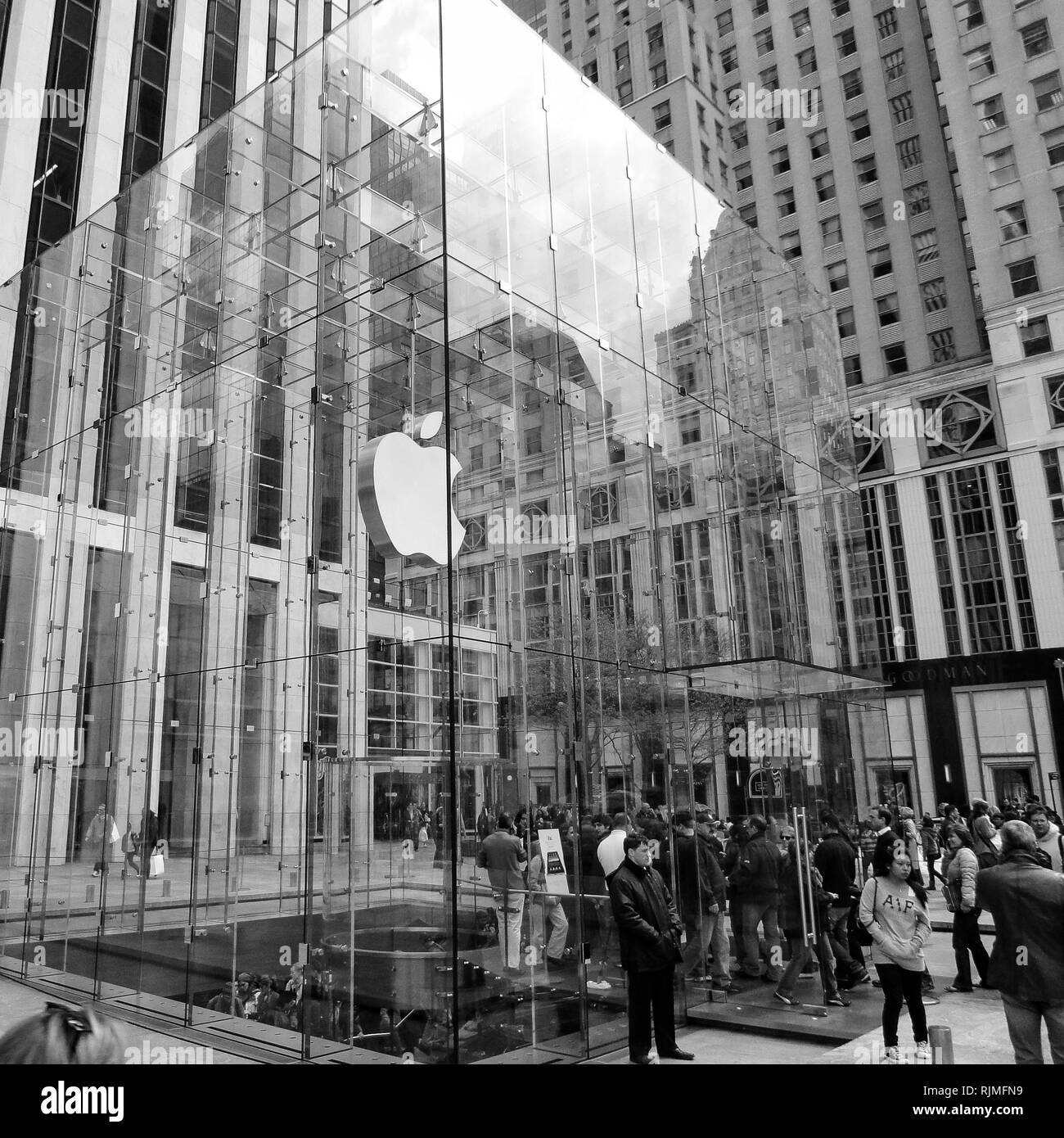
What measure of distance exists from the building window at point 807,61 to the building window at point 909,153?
8.90 meters

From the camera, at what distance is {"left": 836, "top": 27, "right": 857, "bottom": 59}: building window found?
5097 cm

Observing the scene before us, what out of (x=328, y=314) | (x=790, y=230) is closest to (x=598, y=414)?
(x=328, y=314)

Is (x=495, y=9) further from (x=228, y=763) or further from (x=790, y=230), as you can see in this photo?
(x=790, y=230)

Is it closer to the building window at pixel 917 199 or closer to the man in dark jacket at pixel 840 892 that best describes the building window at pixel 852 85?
the building window at pixel 917 199

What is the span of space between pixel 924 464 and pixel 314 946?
4062 centimetres

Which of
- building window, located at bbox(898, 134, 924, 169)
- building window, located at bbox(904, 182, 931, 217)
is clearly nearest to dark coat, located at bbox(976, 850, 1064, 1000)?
building window, located at bbox(904, 182, 931, 217)

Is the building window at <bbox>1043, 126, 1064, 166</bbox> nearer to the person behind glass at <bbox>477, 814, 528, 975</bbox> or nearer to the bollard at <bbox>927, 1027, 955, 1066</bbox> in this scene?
the person behind glass at <bbox>477, 814, 528, 975</bbox>

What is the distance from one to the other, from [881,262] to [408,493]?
46.6 meters

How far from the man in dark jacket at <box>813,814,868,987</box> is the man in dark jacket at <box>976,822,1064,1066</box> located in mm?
4237

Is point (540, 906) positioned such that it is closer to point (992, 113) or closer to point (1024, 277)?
point (1024, 277)

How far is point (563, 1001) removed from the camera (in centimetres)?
763

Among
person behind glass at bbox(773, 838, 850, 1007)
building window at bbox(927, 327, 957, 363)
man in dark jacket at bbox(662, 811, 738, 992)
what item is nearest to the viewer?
person behind glass at bbox(773, 838, 850, 1007)

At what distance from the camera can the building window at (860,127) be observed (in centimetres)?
4939

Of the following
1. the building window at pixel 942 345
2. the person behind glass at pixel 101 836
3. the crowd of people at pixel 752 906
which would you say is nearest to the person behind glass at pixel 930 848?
the crowd of people at pixel 752 906
